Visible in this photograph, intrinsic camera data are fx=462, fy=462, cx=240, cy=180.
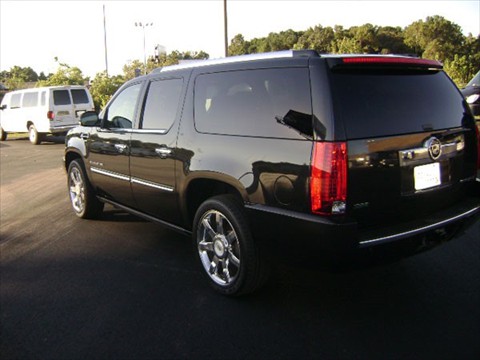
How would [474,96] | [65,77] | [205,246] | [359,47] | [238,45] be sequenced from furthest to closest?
[238,45] < [359,47] < [65,77] < [474,96] < [205,246]

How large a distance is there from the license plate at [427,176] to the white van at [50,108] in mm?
14949

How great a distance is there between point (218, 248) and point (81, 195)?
2.93m

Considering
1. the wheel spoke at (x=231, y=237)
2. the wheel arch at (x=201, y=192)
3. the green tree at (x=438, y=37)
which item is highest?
the green tree at (x=438, y=37)

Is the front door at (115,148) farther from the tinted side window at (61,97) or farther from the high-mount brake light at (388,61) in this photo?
the tinted side window at (61,97)

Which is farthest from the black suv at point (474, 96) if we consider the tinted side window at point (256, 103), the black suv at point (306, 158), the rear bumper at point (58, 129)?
the rear bumper at point (58, 129)

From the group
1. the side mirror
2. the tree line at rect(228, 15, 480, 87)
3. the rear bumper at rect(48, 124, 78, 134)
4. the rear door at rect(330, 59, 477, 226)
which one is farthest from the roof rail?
the tree line at rect(228, 15, 480, 87)

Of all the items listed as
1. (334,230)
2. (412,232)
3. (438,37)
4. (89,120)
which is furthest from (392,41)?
(334,230)

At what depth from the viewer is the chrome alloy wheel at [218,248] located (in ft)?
11.7

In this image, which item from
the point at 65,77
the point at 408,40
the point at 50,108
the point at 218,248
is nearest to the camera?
the point at 218,248

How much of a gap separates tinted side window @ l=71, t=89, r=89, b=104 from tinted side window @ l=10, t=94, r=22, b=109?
2907 millimetres

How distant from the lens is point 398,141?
9.75ft

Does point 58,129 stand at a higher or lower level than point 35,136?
higher

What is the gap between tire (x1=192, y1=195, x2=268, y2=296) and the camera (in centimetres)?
333

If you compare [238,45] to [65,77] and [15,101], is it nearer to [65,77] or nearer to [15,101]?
[65,77]
